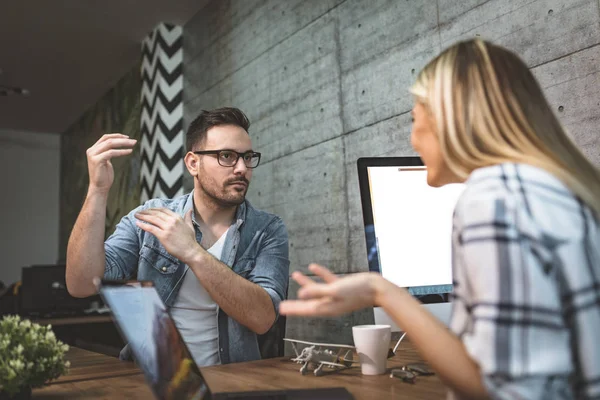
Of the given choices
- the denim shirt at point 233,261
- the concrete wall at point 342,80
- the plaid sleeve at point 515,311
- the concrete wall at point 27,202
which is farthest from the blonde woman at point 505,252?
the concrete wall at point 27,202

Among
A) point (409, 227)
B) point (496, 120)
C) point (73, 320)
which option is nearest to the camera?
point (496, 120)

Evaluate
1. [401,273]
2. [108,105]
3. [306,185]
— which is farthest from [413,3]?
[108,105]

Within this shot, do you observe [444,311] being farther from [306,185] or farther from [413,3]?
[306,185]

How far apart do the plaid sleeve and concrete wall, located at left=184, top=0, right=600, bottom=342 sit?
1440mm

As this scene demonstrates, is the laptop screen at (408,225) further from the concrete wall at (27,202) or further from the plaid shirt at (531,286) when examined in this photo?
the concrete wall at (27,202)

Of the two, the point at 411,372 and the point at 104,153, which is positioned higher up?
the point at 104,153

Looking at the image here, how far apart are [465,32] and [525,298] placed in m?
1.99

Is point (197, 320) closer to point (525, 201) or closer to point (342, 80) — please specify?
point (525, 201)

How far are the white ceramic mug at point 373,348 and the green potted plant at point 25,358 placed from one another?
59 centimetres

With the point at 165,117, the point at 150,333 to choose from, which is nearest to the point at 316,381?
the point at 150,333

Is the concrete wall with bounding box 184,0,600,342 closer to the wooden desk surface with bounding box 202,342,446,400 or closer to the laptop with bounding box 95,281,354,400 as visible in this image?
the wooden desk surface with bounding box 202,342,446,400

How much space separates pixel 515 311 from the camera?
51 cm

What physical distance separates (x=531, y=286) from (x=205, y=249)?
1234mm

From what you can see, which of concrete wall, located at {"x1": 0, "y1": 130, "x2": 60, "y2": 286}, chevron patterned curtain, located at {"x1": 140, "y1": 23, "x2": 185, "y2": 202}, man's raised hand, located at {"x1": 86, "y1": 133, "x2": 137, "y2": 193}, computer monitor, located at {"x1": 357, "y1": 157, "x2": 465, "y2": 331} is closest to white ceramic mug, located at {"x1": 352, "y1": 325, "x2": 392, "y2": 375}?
computer monitor, located at {"x1": 357, "y1": 157, "x2": 465, "y2": 331}
